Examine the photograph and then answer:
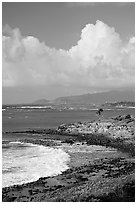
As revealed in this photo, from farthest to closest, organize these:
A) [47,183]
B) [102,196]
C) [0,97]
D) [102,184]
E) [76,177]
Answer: [76,177]
[47,183]
[102,184]
[102,196]
[0,97]

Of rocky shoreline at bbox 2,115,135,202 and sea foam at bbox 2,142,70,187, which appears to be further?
sea foam at bbox 2,142,70,187

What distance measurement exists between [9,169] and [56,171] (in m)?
6.14

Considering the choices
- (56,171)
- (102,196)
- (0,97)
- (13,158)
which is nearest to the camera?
(0,97)

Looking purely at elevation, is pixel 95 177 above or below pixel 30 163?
below

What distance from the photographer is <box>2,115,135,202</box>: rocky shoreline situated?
23922 millimetres

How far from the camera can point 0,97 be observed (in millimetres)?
18703

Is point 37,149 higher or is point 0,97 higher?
point 0,97

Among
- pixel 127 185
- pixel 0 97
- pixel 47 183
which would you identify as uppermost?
pixel 0 97

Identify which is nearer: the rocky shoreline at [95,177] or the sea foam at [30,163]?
the rocky shoreline at [95,177]

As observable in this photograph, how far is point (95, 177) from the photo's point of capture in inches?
1459

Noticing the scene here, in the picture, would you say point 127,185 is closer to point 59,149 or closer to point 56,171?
point 56,171

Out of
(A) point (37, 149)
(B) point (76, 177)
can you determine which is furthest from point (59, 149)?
(B) point (76, 177)

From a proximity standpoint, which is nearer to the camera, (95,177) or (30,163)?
(95,177)

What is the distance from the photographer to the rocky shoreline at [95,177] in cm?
2392
